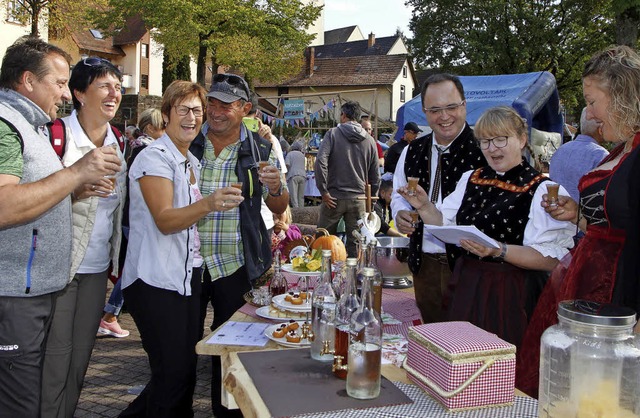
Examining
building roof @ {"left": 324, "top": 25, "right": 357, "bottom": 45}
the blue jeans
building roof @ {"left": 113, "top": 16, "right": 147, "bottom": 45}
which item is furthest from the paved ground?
building roof @ {"left": 324, "top": 25, "right": 357, "bottom": 45}

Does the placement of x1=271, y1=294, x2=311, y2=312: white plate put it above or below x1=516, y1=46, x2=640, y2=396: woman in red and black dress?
below

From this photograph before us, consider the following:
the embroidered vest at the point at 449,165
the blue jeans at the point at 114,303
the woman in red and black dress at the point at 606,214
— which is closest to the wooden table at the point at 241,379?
the woman in red and black dress at the point at 606,214

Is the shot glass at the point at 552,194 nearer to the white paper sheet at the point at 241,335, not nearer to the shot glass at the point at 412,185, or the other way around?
the shot glass at the point at 412,185

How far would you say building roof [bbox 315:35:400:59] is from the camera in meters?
49.5

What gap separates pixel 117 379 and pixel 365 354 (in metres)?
3.38

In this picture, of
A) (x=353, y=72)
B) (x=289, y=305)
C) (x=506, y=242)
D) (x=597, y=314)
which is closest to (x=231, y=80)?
(x=289, y=305)

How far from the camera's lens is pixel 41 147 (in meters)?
2.27

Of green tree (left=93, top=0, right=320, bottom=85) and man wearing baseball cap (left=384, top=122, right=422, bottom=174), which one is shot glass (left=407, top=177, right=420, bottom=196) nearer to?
man wearing baseball cap (left=384, top=122, right=422, bottom=174)

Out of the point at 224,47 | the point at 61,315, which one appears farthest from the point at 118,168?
the point at 224,47

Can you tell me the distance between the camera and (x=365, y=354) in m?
1.60

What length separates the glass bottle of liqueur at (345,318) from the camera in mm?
1785

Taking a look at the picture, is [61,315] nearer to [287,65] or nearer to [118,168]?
[118,168]

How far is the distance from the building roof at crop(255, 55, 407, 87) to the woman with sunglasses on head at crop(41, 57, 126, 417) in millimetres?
39337

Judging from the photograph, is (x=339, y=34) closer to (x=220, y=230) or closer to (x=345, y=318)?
(x=220, y=230)
